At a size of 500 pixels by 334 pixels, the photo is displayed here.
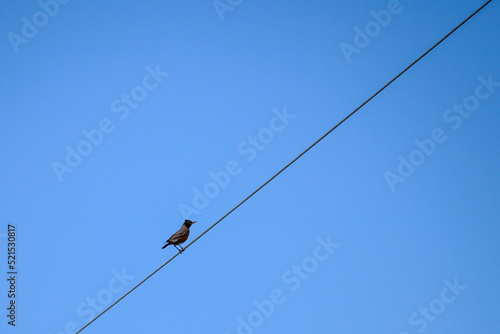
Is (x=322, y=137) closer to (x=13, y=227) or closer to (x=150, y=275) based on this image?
(x=150, y=275)

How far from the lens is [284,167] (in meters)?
5.41

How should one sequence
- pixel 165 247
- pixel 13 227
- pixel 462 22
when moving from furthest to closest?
1. pixel 13 227
2. pixel 165 247
3. pixel 462 22

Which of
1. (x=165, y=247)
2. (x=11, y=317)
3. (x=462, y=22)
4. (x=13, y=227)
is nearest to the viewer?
(x=462, y=22)

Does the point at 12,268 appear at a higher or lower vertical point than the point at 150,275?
higher

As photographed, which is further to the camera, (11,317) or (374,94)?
(11,317)

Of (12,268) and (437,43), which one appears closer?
(437,43)

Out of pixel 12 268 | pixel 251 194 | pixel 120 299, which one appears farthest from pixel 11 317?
pixel 251 194

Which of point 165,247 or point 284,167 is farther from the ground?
point 165,247

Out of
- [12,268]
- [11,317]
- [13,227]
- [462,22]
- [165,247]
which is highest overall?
[13,227]

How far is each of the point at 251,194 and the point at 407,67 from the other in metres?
2.08

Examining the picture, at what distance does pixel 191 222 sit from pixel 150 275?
2.41 metres

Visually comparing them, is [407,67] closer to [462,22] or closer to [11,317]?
[462,22]

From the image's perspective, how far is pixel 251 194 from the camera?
5395 millimetres

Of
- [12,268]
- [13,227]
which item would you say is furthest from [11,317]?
[13,227]
